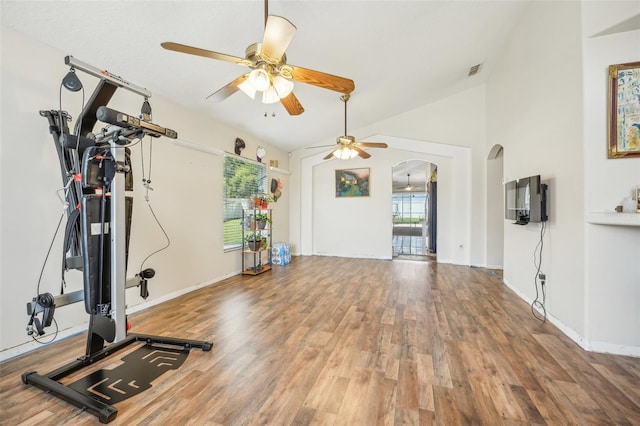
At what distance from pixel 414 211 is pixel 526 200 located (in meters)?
11.7

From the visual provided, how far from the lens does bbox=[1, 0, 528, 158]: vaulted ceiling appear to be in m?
2.15

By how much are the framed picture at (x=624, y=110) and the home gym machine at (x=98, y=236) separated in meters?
3.69

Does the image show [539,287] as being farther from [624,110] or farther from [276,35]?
[276,35]

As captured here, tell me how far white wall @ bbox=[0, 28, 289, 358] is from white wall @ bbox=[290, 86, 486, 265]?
3.68 m

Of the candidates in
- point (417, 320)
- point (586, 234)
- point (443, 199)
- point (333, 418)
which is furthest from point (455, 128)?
point (333, 418)

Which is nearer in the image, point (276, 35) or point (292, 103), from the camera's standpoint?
point (276, 35)

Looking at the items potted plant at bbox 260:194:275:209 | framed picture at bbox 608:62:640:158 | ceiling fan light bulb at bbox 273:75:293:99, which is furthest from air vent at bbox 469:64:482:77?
potted plant at bbox 260:194:275:209

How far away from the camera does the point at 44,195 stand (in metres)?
2.34

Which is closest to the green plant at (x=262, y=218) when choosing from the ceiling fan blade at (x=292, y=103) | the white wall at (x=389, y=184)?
the white wall at (x=389, y=184)

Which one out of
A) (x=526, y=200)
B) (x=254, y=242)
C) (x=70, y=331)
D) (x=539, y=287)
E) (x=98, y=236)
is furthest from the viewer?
(x=254, y=242)

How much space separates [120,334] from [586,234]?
3.94 m

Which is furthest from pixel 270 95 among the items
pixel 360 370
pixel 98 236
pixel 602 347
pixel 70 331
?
pixel 602 347

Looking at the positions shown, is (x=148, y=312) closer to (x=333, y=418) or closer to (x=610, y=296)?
(x=333, y=418)

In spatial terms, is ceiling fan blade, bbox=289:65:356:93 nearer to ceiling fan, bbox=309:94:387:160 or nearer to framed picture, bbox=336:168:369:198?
ceiling fan, bbox=309:94:387:160
